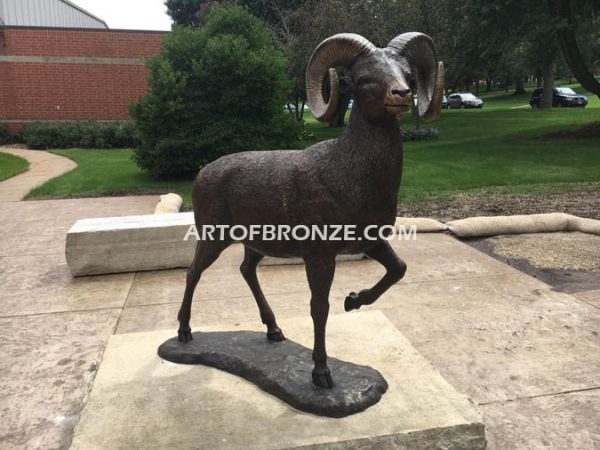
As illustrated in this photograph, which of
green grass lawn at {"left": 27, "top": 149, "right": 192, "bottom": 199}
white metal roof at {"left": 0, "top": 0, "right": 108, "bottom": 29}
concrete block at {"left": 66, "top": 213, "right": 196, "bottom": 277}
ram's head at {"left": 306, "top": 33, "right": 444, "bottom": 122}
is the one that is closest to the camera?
ram's head at {"left": 306, "top": 33, "right": 444, "bottom": 122}

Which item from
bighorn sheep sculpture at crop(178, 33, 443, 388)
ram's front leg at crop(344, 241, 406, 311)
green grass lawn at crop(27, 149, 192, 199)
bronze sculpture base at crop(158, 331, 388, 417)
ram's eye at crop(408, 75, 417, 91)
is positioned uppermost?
ram's eye at crop(408, 75, 417, 91)

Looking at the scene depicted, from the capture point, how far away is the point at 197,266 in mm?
3588

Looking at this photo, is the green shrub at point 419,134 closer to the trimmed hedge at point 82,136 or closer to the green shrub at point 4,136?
the trimmed hedge at point 82,136

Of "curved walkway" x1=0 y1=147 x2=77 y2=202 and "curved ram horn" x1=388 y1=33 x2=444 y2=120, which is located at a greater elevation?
"curved ram horn" x1=388 y1=33 x2=444 y2=120

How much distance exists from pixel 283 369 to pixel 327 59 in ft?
6.28

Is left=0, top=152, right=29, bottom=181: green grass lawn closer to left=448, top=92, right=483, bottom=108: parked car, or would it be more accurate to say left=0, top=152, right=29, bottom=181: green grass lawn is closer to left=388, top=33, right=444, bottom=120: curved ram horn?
left=388, top=33, right=444, bottom=120: curved ram horn

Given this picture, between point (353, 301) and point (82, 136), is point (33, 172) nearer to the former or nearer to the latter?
point (82, 136)

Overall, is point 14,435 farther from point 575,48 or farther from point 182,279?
point 575,48

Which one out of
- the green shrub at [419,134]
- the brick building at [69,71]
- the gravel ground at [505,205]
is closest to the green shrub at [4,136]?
the brick building at [69,71]

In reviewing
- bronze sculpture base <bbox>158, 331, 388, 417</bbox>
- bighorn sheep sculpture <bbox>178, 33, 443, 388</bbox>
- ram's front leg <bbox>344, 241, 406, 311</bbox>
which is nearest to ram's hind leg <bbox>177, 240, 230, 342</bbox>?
bronze sculpture base <bbox>158, 331, 388, 417</bbox>

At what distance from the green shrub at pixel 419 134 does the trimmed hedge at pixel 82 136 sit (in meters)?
11.6

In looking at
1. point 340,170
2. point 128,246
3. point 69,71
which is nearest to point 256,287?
point 340,170

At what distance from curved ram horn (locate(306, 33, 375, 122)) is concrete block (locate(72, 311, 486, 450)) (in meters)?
1.70

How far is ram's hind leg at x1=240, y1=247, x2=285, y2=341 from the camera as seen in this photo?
3.72 m
